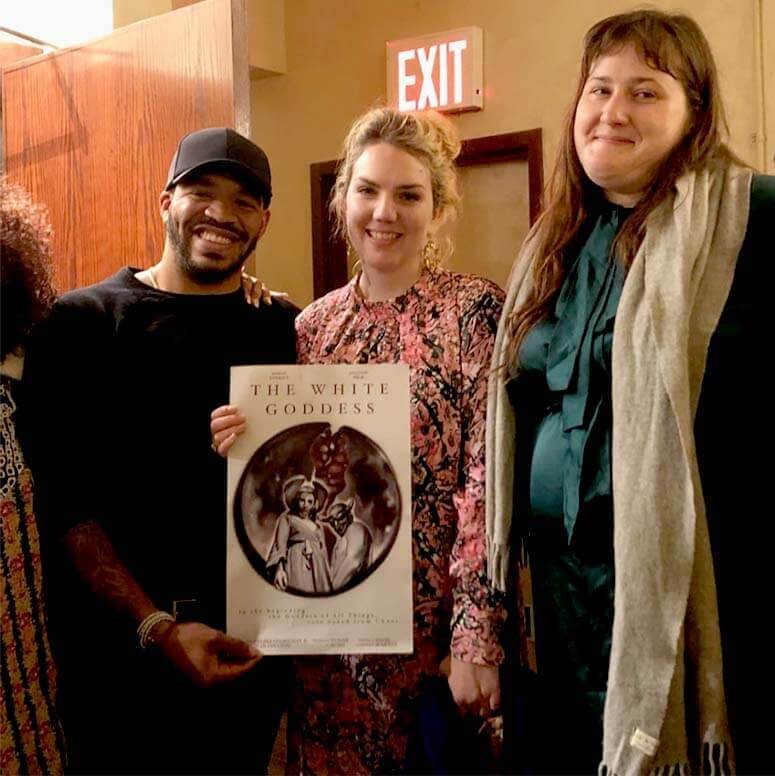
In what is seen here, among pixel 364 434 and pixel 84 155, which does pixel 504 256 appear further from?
pixel 364 434

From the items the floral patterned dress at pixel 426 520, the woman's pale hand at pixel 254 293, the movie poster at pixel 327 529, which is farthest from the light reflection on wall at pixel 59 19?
the movie poster at pixel 327 529

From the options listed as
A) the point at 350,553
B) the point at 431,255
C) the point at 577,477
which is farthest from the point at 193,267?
the point at 577,477

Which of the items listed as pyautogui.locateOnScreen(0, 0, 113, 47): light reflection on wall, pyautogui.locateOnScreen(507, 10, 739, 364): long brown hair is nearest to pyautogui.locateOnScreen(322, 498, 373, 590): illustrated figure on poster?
pyautogui.locateOnScreen(507, 10, 739, 364): long brown hair

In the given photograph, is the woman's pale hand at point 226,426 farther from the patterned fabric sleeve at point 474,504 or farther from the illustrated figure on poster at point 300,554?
the patterned fabric sleeve at point 474,504

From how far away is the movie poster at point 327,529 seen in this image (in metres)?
1.29

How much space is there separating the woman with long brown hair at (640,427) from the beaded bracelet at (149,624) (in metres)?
0.51

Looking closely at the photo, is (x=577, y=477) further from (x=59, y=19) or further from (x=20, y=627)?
(x=59, y=19)

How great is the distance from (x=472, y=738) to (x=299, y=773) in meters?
0.35

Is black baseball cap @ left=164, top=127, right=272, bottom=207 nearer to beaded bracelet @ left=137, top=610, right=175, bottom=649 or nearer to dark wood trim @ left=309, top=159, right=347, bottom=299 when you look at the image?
beaded bracelet @ left=137, top=610, right=175, bottom=649

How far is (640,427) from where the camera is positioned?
1.22 m

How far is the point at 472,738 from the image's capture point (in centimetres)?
131

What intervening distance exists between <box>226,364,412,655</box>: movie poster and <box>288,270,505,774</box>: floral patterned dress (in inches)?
3.4

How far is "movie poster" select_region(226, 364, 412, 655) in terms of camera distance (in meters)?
1.29

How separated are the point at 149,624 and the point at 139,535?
14cm
